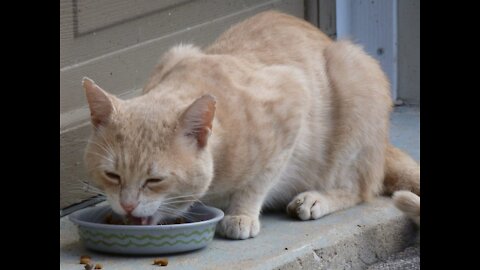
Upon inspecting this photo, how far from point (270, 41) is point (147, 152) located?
1.20 meters

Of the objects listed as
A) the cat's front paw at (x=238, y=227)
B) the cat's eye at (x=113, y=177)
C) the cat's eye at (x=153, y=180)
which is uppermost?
the cat's eye at (x=113, y=177)

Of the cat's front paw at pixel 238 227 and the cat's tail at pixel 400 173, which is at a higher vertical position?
the cat's front paw at pixel 238 227

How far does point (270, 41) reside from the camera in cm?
453

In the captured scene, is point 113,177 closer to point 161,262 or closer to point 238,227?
point 161,262

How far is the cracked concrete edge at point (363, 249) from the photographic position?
3893mm

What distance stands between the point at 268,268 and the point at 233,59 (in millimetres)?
1038

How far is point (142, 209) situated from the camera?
355 centimetres

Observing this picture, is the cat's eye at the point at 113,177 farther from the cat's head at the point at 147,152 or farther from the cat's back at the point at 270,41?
the cat's back at the point at 270,41

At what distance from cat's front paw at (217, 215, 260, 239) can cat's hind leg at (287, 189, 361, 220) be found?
1.06ft

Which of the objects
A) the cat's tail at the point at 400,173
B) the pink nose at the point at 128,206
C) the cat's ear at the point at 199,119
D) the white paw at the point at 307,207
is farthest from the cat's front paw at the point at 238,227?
the cat's tail at the point at 400,173

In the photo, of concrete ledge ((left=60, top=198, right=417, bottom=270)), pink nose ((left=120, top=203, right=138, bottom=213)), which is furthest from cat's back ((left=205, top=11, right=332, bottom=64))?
pink nose ((left=120, top=203, right=138, bottom=213))

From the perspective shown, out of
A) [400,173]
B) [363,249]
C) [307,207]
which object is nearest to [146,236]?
[307,207]

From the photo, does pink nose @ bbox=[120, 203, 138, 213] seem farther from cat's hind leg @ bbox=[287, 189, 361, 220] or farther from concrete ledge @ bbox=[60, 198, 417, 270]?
cat's hind leg @ bbox=[287, 189, 361, 220]

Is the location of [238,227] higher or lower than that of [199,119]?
lower
